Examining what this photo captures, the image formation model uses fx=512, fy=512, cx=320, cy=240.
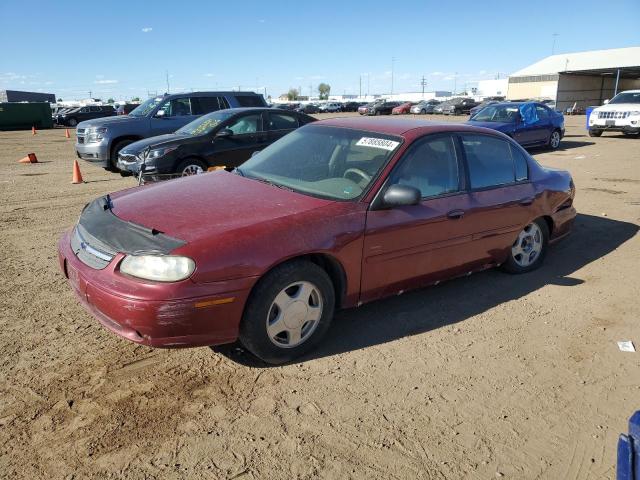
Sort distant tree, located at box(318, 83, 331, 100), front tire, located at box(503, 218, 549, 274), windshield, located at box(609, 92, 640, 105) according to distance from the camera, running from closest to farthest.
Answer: front tire, located at box(503, 218, 549, 274), windshield, located at box(609, 92, 640, 105), distant tree, located at box(318, 83, 331, 100)

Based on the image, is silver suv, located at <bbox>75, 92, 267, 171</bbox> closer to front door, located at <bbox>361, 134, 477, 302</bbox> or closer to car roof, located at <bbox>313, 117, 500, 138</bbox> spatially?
car roof, located at <bbox>313, 117, 500, 138</bbox>

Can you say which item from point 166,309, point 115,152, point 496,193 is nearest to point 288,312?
point 166,309

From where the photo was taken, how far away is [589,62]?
5456 cm

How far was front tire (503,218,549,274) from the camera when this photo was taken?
5.06 meters

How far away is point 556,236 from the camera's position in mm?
5504

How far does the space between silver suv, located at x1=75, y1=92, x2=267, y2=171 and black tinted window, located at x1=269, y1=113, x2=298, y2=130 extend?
280cm

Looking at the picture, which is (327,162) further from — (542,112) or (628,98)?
(628,98)

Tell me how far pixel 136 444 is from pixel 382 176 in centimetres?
237

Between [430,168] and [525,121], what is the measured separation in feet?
40.0

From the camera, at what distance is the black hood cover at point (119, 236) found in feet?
9.90

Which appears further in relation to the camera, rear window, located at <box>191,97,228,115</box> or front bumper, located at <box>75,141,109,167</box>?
rear window, located at <box>191,97,228,115</box>

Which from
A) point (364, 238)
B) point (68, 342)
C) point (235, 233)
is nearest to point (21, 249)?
point (68, 342)

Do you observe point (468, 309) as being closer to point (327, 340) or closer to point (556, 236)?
point (327, 340)

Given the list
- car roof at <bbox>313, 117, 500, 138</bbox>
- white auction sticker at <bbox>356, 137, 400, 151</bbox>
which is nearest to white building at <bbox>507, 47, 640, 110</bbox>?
car roof at <bbox>313, 117, 500, 138</bbox>
